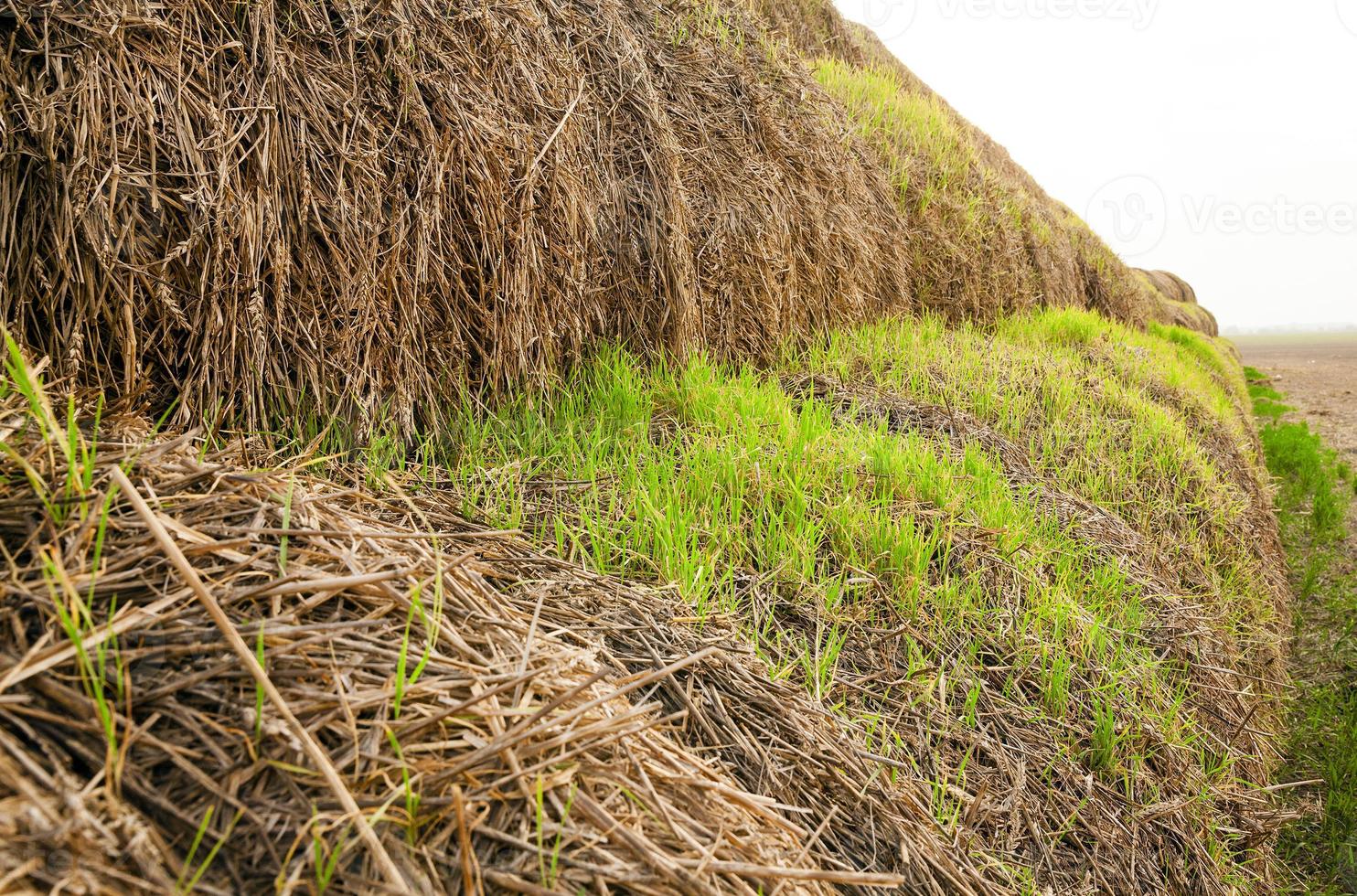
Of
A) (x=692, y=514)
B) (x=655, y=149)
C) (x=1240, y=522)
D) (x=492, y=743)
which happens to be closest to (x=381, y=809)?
(x=492, y=743)

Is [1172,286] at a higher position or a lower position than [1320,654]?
higher

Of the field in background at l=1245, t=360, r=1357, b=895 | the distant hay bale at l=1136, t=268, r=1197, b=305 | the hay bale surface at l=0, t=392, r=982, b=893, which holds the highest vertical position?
the distant hay bale at l=1136, t=268, r=1197, b=305

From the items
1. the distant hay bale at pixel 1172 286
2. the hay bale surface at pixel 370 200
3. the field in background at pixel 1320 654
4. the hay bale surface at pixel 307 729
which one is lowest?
the field in background at pixel 1320 654

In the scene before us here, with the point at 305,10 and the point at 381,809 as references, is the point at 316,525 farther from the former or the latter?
the point at 305,10

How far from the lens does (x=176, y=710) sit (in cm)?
87

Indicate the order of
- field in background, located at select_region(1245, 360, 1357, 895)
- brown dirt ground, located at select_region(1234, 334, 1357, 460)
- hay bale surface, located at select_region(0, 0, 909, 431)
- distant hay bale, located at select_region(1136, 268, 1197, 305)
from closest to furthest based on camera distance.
Result: hay bale surface, located at select_region(0, 0, 909, 431) < field in background, located at select_region(1245, 360, 1357, 895) < brown dirt ground, located at select_region(1234, 334, 1357, 460) < distant hay bale, located at select_region(1136, 268, 1197, 305)

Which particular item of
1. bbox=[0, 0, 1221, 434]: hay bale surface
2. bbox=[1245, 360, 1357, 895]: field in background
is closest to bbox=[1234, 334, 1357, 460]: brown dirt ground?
bbox=[1245, 360, 1357, 895]: field in background

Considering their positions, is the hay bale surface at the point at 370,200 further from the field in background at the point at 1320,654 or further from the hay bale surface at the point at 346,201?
the field in background at the point at 1320,654

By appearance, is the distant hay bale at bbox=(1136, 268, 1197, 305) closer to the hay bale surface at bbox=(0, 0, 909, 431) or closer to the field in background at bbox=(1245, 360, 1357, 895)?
the field in background at bbox=(1245, 360, 1357, 895)

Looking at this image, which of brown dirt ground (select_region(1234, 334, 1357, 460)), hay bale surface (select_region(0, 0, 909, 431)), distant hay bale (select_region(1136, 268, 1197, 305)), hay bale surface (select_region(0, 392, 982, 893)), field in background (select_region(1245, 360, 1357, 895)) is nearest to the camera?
hay bale surface (select_region(0, 392, 982, 893))

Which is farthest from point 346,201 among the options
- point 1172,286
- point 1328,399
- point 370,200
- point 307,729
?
point 1172,286

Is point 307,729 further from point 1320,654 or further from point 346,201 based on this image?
point 1320,654

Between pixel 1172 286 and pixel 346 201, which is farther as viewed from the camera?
pixel 1172 286

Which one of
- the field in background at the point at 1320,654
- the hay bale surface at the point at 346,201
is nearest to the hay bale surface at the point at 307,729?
the hay bale surface at the point at 346,201
